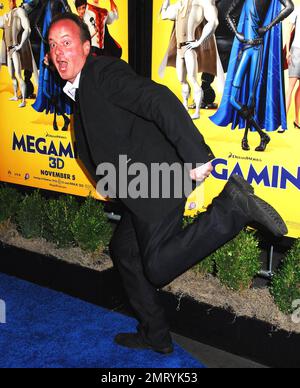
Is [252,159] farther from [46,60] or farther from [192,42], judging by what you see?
[46,60]

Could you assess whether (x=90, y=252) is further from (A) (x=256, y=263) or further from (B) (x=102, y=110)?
(B) (x=102, y=110)

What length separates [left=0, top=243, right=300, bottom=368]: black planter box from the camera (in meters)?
3.10

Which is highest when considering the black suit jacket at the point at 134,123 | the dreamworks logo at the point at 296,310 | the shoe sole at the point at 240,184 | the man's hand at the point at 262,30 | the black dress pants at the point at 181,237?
the man's hand at the point at 262,30

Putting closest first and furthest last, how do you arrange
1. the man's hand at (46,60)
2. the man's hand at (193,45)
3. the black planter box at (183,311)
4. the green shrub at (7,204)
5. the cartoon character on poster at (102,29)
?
1. the black planter box at (183,311)
2. the man's hand at (193,45)
3. the cartoon character on poster at (102,29)
4. the green shrub at (7,204)
5. the man's hand at (46,60)

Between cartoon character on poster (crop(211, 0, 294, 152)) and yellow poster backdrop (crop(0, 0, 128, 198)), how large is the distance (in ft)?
5.75

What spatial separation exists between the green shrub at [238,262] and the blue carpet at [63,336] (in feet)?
1.89

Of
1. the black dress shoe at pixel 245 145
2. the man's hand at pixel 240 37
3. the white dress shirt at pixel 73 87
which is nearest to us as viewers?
the white dress shirt at pixel 73 87

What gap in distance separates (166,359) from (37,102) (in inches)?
122

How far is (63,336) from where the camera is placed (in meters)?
3.49

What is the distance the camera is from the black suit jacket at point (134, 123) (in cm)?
259

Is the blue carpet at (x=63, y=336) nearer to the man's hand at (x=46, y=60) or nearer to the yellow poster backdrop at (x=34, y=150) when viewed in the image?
the yellow poster backdrop at (x=34, y=150)

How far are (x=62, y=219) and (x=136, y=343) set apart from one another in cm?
139

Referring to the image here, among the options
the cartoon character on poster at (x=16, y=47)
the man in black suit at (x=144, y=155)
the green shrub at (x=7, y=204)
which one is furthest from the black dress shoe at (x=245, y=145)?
the cartoon character on poster at (x=16, y=47)
